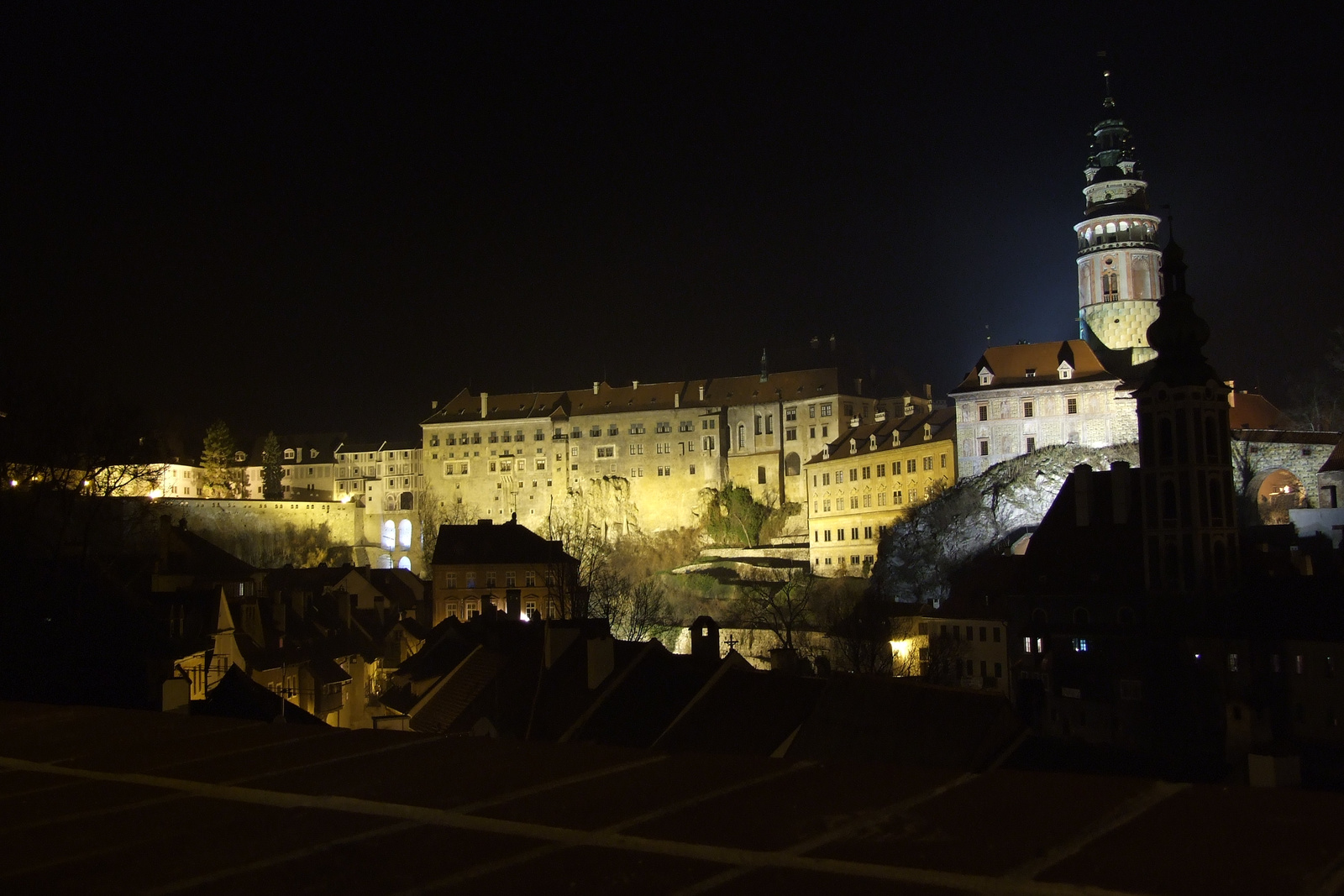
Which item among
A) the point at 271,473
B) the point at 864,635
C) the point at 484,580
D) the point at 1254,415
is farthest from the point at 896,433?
the point at 271,473

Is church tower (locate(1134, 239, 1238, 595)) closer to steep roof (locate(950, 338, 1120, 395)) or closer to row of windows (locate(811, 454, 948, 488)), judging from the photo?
steep roof (locate(950, 338, 1120, 395))

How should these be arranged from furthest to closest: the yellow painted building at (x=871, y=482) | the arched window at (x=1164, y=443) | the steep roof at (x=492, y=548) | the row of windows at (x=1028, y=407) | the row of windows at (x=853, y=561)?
the row of windows at (x=853, y=561) → the yellow painted building at (x=871, y=482) → the row of windows at (x=1028, y=407) → the steep roof at (x=492, y=548) → the arched window at (x=1164, y=443)

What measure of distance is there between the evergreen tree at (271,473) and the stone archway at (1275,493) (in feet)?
268

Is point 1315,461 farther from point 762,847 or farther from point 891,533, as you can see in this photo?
point 762,847

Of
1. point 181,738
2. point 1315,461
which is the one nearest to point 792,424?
point 1315,461

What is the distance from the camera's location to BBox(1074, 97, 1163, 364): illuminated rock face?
75.1 metres

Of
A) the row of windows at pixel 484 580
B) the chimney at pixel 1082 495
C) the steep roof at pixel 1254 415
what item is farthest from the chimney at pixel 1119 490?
the row of windows at pixel 484 580

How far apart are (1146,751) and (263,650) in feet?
86.0

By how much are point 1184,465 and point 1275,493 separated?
15.8m

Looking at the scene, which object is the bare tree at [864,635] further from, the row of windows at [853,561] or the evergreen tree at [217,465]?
the evergreen tree at [217,465]

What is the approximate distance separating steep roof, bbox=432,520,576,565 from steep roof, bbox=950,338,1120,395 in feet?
96.7

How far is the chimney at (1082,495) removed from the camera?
48.2m

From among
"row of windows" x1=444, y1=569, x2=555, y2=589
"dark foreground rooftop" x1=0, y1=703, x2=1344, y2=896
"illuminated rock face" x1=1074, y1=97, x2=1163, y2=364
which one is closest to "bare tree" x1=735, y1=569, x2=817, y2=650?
"row of windows" x1=444, y1=569, x2=555, y2=589

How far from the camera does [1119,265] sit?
75.9m
